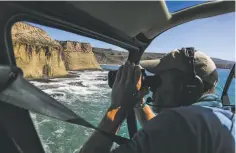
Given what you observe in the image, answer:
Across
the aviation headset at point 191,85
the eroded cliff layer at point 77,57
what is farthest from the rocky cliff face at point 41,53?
the aviation headset at point 191,85

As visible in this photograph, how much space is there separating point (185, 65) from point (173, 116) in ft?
0.64

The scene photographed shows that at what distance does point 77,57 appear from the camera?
121 ft

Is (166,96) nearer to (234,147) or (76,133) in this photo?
(234,147)

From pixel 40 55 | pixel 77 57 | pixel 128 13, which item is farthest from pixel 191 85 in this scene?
pixel 77 57

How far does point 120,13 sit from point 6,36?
0.30m

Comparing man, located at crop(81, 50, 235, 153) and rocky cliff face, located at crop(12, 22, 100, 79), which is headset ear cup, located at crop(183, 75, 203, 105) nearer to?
man, located at crop(81, 50, 235, 153)

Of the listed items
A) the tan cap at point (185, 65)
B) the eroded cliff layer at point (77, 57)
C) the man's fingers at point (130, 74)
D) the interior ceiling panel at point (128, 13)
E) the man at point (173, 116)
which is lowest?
the eroded cliff layer at point (77, 57)

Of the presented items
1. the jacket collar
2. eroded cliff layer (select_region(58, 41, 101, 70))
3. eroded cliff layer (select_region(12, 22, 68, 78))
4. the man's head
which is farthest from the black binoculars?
eroded cliff layer (select_region(58, 41, 101, 70))

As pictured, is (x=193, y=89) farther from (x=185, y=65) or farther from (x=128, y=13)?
(x=128, y=13)

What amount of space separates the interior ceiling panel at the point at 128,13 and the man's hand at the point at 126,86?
14 cm

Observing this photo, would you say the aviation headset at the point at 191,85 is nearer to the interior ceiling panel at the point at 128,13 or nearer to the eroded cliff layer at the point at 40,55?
the interior ceiling panel at the point at 128,13

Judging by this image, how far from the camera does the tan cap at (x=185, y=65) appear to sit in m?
0.79

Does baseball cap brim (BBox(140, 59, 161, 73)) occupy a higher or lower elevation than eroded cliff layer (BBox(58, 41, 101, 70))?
higher

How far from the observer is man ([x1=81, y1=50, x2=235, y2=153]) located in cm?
64
